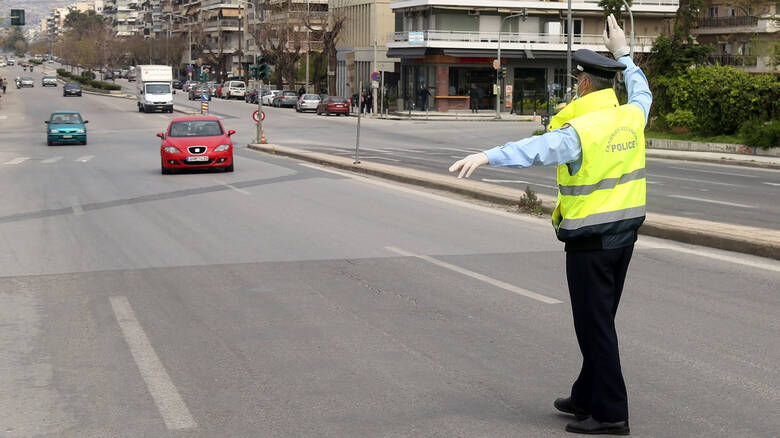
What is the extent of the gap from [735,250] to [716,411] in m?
6.22

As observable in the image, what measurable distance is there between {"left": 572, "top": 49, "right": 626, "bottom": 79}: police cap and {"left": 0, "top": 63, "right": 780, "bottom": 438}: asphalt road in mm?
1935

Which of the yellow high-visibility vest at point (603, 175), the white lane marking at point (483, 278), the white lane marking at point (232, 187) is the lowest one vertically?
the white lane marking at point (483, 278)

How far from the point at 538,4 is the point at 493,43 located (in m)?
4.95

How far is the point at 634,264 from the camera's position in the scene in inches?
427

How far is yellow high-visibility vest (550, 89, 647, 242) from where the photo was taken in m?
5.09

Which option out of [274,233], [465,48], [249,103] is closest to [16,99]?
[249,103]

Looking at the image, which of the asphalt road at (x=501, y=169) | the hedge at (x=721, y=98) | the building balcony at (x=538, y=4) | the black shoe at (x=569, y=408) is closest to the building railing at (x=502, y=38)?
the building balcony at (x=538, y=4)

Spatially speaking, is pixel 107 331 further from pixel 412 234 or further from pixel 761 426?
pixel 412 234

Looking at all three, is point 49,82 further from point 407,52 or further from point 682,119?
point 682,119

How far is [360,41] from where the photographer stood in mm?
91188

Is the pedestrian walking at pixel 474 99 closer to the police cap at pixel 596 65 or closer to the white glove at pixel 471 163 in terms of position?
the police cap at pixel 596 65

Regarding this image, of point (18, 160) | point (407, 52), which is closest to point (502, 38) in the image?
point (407, 52)

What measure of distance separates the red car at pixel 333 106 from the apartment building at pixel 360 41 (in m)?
12.3

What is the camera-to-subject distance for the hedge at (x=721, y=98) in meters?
34.4
